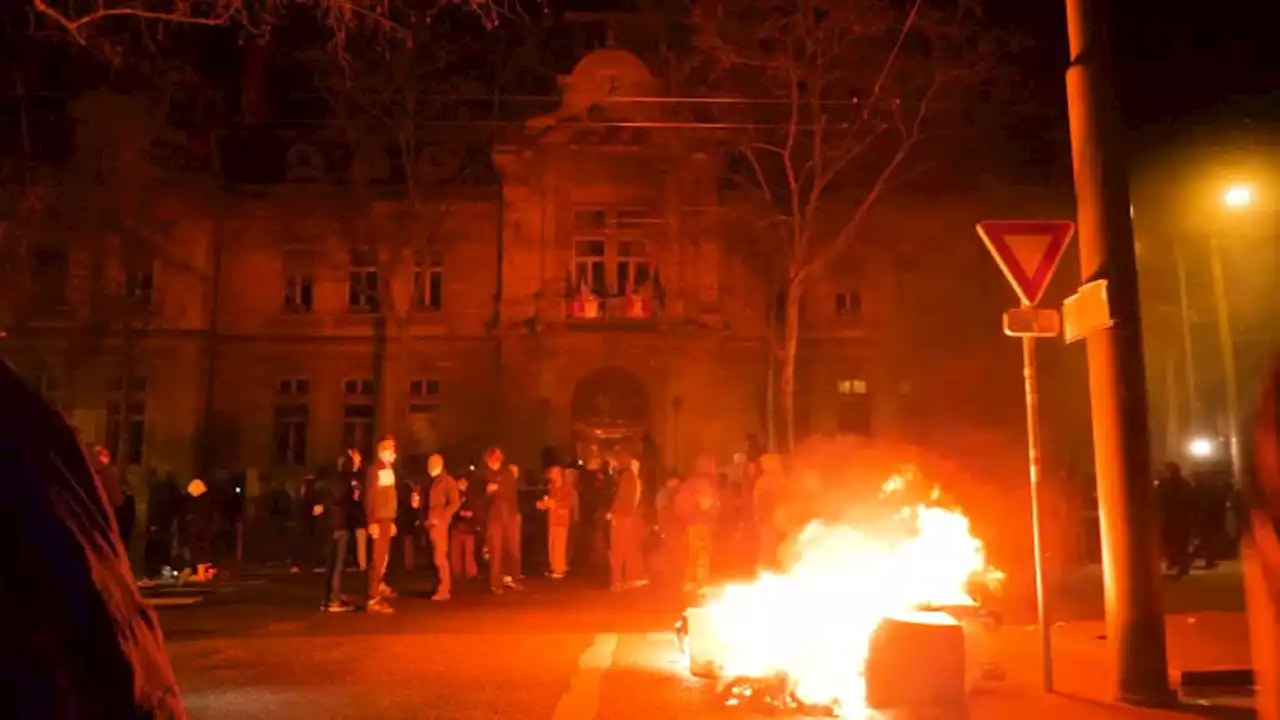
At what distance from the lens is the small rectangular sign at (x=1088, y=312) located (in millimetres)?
7977

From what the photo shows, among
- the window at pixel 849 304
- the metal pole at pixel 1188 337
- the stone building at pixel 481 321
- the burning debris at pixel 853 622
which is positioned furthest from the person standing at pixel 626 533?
the metal pole at pixel 1188 337

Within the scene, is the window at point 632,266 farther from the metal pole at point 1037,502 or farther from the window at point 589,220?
the metal pole at point 1037,502

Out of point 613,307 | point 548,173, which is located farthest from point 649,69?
point 613,307

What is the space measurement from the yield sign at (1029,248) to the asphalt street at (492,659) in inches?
125

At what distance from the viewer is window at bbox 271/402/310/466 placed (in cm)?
3572

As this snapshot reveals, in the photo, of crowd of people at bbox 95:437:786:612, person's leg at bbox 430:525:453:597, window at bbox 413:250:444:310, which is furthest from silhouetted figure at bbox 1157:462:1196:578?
window at bbox 413:250:444:310

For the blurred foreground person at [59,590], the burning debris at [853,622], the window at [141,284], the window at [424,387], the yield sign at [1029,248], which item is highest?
the window at [141,284]

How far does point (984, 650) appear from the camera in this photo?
28.8ft

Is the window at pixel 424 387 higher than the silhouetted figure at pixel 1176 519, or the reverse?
the window at pixel 424 387

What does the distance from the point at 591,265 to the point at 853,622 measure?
1032 inches

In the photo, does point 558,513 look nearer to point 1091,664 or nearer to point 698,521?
point 698,521

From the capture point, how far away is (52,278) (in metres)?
34.9

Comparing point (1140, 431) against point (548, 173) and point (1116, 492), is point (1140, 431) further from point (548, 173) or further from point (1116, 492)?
point (548, 173)

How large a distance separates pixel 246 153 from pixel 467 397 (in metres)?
11.8
